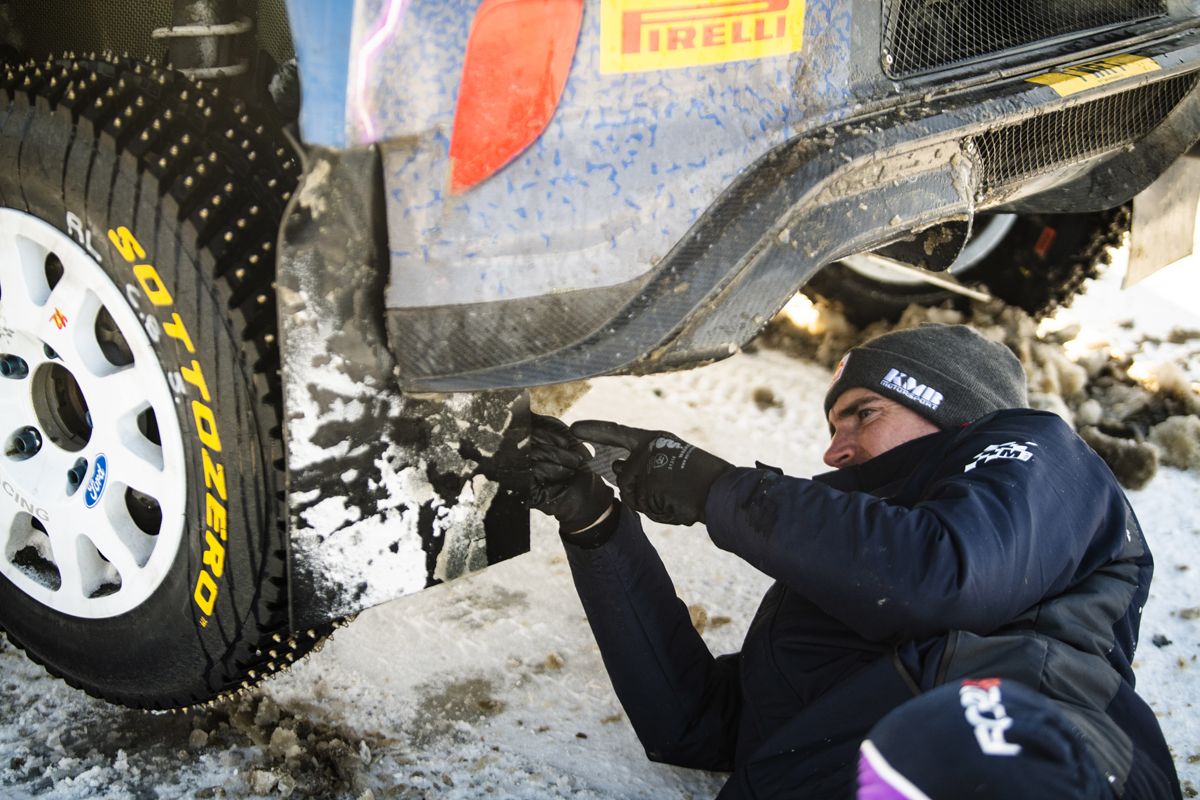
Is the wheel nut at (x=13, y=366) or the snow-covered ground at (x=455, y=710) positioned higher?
the wheel nut at (x=13, y=366)

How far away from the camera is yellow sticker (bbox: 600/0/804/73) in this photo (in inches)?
57.3

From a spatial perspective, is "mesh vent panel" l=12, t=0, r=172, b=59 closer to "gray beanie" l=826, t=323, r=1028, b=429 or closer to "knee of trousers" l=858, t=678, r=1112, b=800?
"gray beanie" l=826, t=323, r=1028, b=429

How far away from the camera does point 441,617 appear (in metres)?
2.43

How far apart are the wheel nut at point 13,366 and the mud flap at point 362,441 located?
638mm

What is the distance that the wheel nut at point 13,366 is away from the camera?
73.1 inches

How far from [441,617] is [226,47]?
4.19 ft

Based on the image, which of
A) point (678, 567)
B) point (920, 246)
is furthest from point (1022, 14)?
point (678, 567)

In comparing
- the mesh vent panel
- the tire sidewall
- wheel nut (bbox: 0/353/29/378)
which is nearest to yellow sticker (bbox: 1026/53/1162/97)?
the tire sidewall

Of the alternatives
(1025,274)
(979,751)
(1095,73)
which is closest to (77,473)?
(979,751)

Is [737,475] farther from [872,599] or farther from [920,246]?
[920,246]

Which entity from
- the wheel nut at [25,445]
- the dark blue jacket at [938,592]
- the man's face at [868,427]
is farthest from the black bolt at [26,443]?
the man's face at [868,427]

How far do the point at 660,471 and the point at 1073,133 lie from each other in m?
0.97

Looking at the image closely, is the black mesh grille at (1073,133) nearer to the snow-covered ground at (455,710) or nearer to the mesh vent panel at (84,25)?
the snow-covered ground at (455,710)

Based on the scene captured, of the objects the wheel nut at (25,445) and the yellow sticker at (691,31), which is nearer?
the yellow sticker at (691,31)
